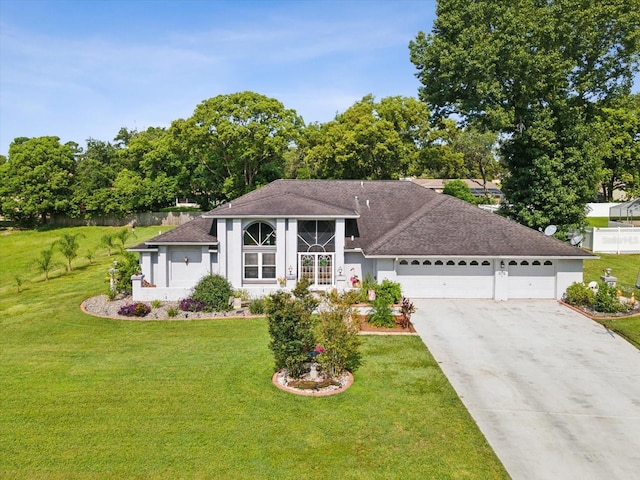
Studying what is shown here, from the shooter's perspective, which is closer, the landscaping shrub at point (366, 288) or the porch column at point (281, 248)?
the landscaping shrub at point (366, 288)

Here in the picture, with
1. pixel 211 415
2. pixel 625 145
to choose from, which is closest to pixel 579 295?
pixel 211 415

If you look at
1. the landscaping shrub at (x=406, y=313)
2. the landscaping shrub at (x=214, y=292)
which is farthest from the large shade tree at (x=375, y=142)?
the landscaping shrub at (x=406, y=313)

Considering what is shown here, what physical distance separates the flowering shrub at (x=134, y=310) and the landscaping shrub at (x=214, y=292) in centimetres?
214

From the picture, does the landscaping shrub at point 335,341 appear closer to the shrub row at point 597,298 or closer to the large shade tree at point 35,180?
the shrub row at point 597,298

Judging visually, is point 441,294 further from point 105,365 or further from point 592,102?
point 592,102

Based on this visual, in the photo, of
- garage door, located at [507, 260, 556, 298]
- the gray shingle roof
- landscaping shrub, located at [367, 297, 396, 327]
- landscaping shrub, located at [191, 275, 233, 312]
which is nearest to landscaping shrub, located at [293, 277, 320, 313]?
landscaping shrub, located at [367, 297, 396, 327]

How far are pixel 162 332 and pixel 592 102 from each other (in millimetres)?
29001

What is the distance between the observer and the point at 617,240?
102 feet

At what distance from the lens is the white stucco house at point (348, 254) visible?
21.6 m

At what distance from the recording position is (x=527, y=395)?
12086 millimetres

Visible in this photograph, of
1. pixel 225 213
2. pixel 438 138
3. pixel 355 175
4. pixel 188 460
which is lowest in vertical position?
pixel 188 460

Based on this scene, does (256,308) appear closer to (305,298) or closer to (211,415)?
(305,298)

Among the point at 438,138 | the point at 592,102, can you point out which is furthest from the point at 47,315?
the point at 438,138

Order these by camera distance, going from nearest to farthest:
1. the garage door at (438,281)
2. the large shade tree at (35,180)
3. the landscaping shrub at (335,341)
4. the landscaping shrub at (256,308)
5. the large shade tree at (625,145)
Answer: the landscaping shrub at (335,341), the landscaping shrub at (256,308), the garage door at (438,281), the large shade tree at (625,145), the large shade tree at (35,180)
